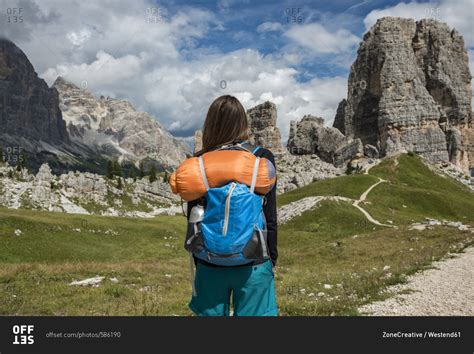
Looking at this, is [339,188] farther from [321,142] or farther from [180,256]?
[321,142]

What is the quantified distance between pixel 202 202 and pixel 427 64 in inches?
7621

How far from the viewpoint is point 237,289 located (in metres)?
6.18

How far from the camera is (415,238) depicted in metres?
35.1

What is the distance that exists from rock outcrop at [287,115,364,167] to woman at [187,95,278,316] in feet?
507

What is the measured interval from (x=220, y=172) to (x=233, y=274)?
1.66m

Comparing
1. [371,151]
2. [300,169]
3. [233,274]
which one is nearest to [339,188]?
[233,274]

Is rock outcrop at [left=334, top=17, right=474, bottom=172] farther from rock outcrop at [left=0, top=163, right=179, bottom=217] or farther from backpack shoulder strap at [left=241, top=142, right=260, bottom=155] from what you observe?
backpack shoulder strap at [left=241, top=142, right=260, bottom=155]

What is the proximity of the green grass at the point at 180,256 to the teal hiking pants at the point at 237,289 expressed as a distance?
20.9 ft

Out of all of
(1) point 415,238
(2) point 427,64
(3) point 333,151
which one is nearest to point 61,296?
(1) point 415,238

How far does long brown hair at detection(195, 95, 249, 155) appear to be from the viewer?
643cm

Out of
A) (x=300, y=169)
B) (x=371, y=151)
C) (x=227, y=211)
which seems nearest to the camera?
(x=227, y=211)

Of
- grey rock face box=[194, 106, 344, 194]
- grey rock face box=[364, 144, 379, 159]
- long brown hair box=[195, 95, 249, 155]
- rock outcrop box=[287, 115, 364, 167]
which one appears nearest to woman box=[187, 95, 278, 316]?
long brown hair box=[195, 95, 249, 155]
